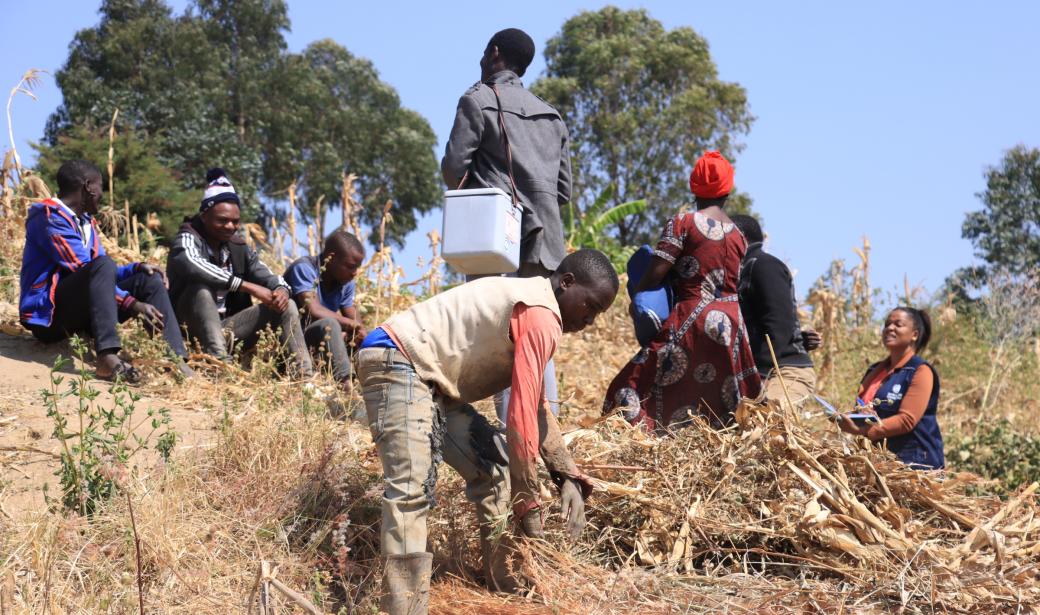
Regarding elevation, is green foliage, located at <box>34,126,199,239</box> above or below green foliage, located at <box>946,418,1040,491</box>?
above

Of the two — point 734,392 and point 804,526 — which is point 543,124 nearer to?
point 734,392

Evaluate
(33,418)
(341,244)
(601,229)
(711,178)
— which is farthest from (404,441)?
(601,229)

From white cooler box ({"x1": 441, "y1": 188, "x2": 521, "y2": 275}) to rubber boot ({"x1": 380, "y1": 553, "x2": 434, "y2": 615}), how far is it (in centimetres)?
152

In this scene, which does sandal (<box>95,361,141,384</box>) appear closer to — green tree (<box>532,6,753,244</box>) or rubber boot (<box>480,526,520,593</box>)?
rubber boot (<box>480,526,520,593</box>)

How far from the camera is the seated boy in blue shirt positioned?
21.1ft

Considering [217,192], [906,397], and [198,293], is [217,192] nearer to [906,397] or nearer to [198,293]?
[198,293]

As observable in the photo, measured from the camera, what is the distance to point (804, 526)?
4.09 m

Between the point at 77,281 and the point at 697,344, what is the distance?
3.45m

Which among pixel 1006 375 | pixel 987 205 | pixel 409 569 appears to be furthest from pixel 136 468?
pixel 987 205

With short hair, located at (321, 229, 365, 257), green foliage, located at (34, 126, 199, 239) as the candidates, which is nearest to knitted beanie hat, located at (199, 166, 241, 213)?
short hair, located at (321, 229, 365, 257)

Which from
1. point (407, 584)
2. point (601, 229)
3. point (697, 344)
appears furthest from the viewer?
point (601, 229)

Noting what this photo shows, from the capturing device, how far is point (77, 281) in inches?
237

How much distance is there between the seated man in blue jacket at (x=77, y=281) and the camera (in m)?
5.95

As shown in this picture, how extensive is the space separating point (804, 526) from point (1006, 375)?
6.81 meters
